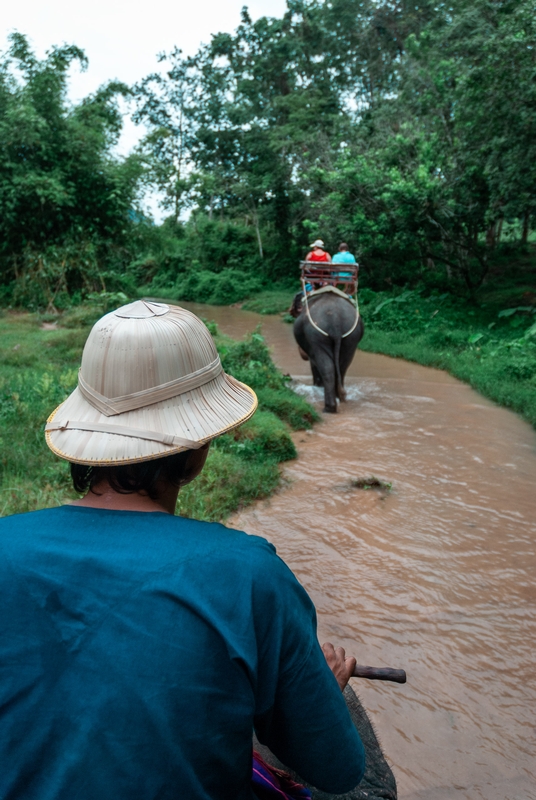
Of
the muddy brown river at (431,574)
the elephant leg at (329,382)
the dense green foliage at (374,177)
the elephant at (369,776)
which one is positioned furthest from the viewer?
the dense green foliage at (374,177)

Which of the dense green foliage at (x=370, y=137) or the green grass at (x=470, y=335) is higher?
the dense green foliage at (x=370, y=137)

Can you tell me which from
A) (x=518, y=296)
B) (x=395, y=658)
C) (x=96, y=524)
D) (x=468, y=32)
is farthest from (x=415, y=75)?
(x=96, y=524)

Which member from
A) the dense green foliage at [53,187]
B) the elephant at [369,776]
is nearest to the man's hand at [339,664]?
the elephant at [369,776]

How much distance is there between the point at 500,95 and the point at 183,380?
10.9 m

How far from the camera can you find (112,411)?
1.33 m

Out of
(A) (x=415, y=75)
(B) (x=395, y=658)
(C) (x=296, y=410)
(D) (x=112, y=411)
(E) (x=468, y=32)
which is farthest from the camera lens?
(A) (x=415, y=75)

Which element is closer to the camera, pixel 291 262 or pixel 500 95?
pixel 500 95

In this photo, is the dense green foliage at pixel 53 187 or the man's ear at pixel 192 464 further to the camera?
the dense green foliage at pixel 53 187

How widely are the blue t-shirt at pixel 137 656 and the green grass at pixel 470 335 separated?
6845mm

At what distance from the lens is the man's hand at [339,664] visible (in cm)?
156

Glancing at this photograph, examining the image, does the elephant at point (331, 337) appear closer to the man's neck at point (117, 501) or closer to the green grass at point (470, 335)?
the green grass at point (470, 335)

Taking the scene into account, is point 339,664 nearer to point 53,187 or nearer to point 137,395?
point 137,395

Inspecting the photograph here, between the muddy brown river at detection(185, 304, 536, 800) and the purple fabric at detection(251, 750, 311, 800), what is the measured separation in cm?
129

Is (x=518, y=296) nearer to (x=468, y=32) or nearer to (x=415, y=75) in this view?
(x=468, y=32)
